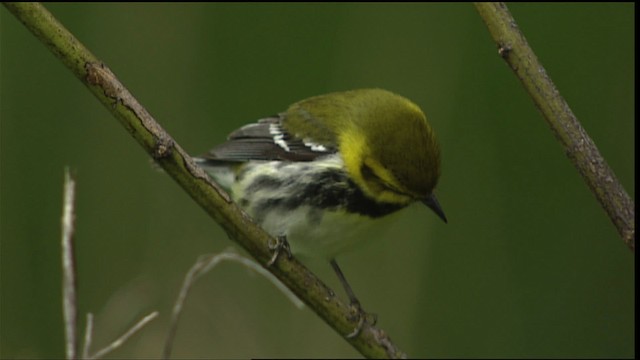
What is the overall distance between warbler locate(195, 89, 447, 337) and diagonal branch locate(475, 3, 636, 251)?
0.88 m

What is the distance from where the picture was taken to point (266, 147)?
8.64 ft

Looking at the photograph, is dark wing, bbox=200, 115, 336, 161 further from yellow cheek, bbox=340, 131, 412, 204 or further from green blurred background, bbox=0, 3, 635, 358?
green blurred background, bbox=0, 3, 635, 358

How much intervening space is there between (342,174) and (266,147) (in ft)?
1.02

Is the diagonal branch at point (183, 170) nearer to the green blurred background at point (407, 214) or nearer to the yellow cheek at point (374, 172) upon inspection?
the yellow cheek at point (374, 172)

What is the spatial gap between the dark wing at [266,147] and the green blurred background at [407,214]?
43 cm

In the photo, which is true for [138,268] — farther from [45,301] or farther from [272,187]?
[272,187]

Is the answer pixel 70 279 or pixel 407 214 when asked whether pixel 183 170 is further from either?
pixel 407 214

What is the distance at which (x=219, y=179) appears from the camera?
2699mm

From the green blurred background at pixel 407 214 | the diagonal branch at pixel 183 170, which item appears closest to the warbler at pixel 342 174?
the diagonal branch at pixel 183 170

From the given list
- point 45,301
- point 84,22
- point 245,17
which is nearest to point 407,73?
point 245,17

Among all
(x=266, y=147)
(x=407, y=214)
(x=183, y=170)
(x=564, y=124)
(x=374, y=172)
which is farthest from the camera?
(x=407, y=214)

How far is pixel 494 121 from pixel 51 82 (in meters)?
1.33

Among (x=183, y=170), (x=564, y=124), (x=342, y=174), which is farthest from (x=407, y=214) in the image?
(x=564, y=124)

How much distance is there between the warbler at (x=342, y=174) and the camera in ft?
7.60
